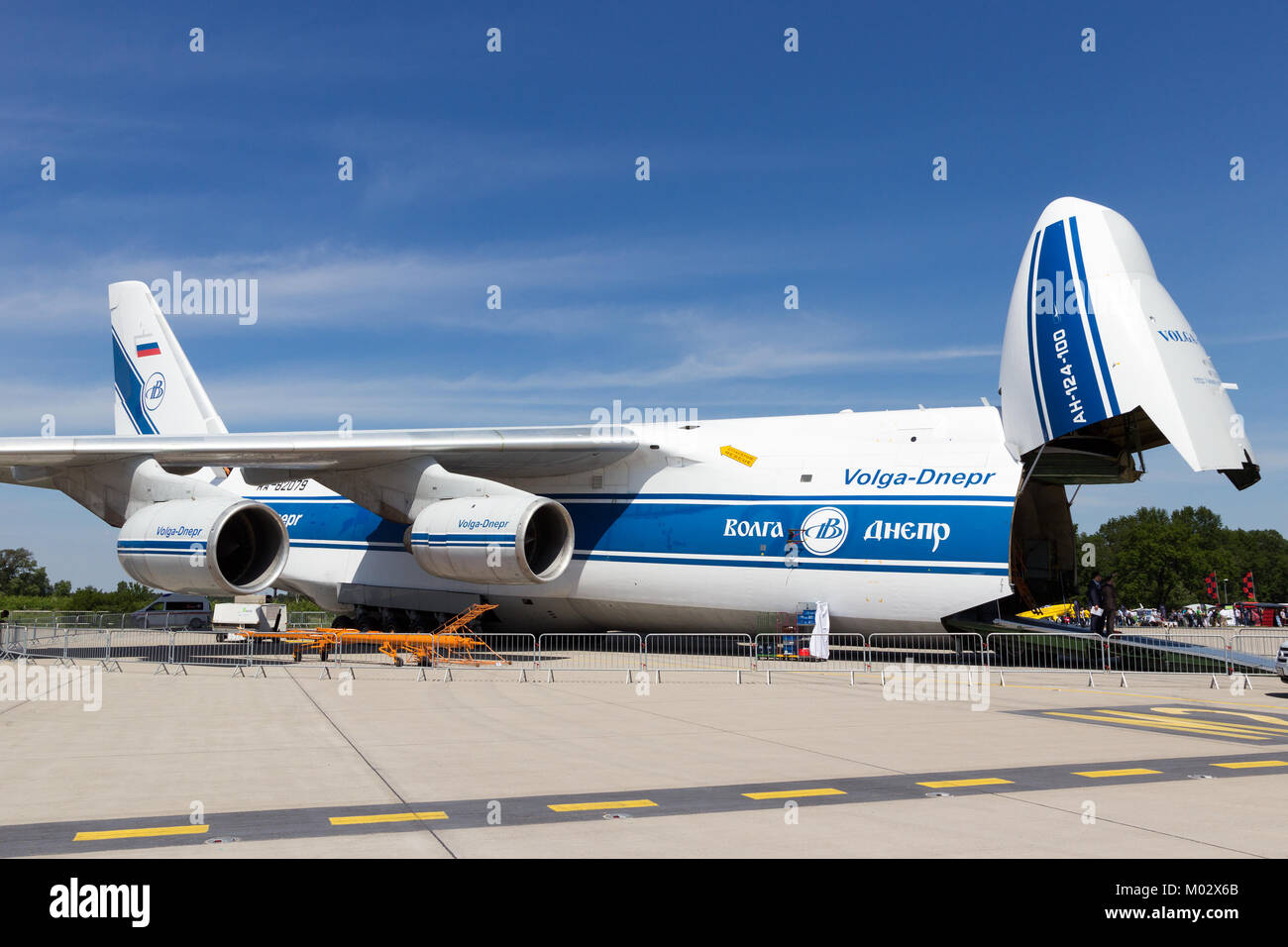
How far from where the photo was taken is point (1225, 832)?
649 cm

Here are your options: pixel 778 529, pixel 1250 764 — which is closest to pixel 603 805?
pixel 1250 764

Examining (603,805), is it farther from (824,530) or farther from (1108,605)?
(1108,605)

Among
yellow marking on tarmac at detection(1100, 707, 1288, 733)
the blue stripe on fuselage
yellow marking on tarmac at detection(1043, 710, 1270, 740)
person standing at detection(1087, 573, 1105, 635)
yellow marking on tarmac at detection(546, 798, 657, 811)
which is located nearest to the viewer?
yellow marking on tarmac at detection(546, 798, 657, 811)

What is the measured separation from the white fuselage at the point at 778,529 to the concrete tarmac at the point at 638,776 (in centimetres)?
541

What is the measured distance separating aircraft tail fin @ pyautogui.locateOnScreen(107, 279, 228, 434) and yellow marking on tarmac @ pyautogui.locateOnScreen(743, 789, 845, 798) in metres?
24.9

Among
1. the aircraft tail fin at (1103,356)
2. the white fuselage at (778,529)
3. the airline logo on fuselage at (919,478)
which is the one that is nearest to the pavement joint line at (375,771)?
the white fuselage at (778,529)

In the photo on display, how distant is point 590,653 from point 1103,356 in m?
12.5

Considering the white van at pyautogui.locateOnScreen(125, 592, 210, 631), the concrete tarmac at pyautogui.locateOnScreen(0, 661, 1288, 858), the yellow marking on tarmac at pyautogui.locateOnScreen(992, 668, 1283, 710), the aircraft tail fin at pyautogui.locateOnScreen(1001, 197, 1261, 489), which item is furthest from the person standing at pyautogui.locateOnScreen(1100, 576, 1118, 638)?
the white van at pyautogui.locateOnScreen(125, 592, 210, 631)

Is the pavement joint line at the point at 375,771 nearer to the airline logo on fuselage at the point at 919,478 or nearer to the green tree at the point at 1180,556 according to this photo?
the airline logo on fuselage at the point at 919,478

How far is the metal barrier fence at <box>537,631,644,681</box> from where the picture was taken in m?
20.7

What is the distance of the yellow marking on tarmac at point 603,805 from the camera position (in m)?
7.33

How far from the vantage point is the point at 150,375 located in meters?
30.5

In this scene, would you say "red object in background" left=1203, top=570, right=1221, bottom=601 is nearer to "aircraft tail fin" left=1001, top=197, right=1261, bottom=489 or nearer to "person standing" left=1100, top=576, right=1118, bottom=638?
"person standing" left=1100, top=576, right=1118, bottom=638
